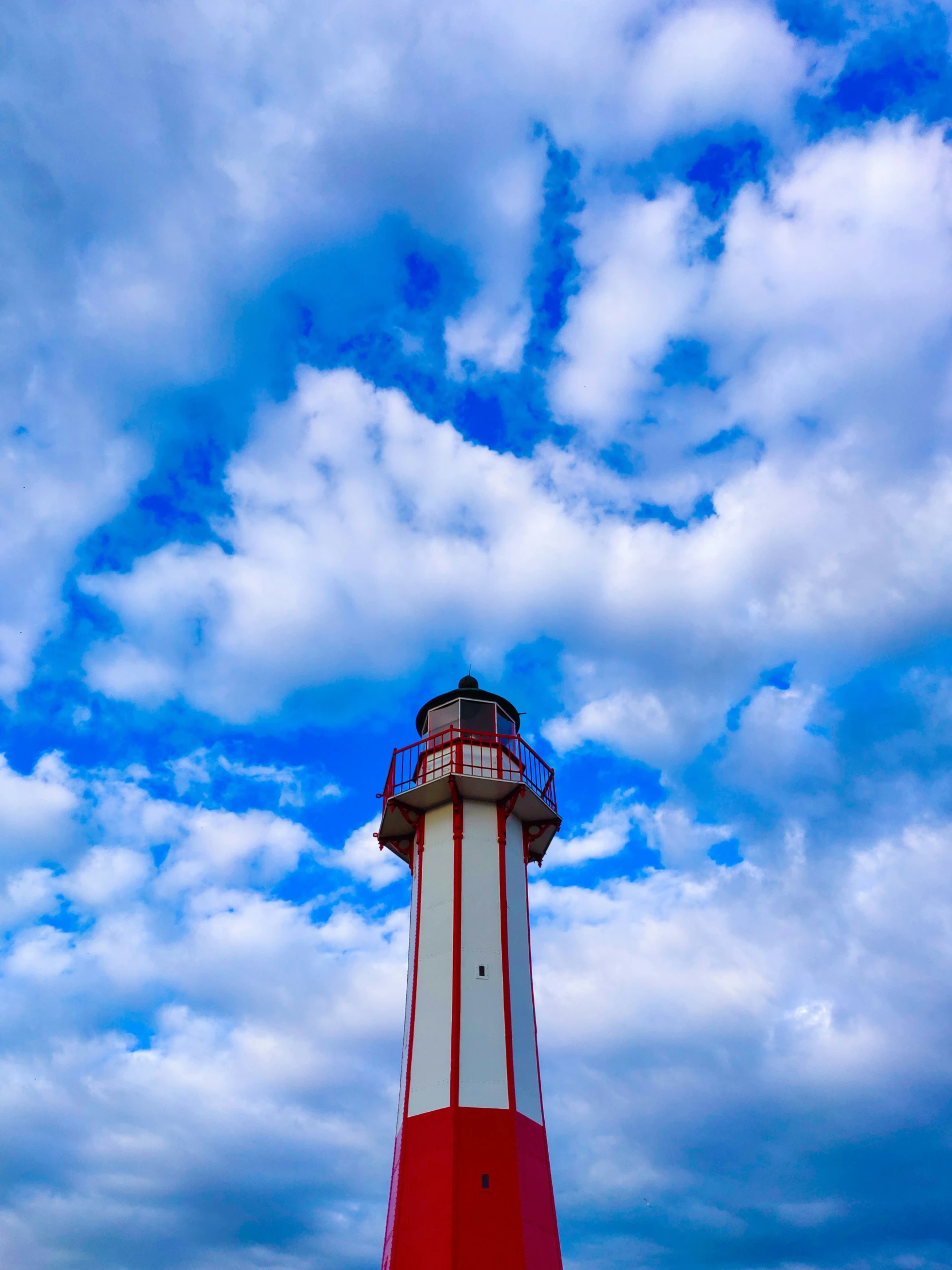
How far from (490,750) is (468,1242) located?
14128mm

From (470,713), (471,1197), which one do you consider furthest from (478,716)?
(471,1197)

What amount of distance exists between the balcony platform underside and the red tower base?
28.4ft

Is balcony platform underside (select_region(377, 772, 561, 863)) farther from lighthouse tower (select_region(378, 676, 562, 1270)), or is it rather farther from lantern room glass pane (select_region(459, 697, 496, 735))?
lantern room glass pane (select_region(459, 697, 496, 735))

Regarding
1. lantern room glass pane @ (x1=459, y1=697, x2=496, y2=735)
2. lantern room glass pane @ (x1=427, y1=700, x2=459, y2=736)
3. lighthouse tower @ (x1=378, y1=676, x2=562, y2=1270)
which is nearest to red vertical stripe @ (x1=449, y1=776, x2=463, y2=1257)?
lighthouse tower @ (x1=378, y1=676, x2=562, y2=1270)

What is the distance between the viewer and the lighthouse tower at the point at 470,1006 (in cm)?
2466

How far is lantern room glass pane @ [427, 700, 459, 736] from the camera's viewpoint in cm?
3375

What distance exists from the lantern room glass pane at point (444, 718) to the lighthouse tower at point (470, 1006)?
0.16ft

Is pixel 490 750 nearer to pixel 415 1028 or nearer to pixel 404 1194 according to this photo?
pixel 415 1028

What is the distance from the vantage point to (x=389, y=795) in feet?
105

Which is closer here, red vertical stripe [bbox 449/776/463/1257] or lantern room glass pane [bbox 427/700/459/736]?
red vertical stripe [bbox 449/776/463/1257]

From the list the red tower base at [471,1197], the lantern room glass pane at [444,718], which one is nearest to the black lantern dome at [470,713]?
the lantern room glass pane at [444,718]

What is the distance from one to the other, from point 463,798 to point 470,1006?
6.51m

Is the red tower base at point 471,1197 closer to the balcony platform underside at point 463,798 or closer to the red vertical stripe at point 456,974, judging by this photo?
the red vertical stripe at point 456,974

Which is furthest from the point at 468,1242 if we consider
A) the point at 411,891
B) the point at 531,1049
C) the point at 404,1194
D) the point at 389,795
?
the point at 389,795
